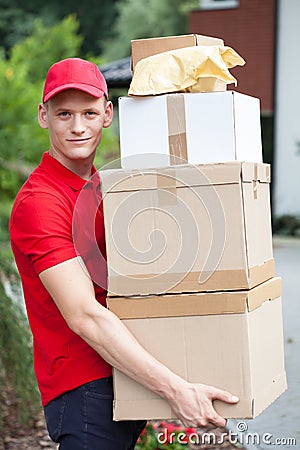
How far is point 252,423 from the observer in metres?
5.84

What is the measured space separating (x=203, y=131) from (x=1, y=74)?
10159 millimetres

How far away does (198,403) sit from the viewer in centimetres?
274

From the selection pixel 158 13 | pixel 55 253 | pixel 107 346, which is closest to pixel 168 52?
pixel 55 253

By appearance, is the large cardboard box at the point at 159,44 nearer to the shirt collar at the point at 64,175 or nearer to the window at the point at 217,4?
the shirt collar at the point at 64,175

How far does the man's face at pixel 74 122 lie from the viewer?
2887 millimetres

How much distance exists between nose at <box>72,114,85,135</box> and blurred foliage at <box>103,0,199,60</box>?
34405 millimetres

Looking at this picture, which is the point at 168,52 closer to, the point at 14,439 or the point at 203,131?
the point at 203,131

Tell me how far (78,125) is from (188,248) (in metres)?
0.49

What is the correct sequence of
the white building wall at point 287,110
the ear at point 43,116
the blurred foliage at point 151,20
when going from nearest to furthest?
the ear at point 43,116, the white building wall at point 287,110, the blurred foliage at point 151,20

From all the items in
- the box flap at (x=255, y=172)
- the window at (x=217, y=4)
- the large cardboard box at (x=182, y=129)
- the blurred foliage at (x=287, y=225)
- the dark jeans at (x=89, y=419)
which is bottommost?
the blurred foliage at (x=287, y=225)

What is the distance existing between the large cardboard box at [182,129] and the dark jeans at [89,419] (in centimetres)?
67

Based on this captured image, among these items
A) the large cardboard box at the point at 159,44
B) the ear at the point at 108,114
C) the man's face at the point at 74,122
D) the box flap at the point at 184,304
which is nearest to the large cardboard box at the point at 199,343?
the box flap at the point at 184,304

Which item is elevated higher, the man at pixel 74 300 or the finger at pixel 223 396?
the man at pixel 74 300

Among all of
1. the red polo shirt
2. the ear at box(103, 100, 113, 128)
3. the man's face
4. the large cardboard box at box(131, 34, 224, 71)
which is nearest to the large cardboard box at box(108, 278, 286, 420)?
the red polo shirt
